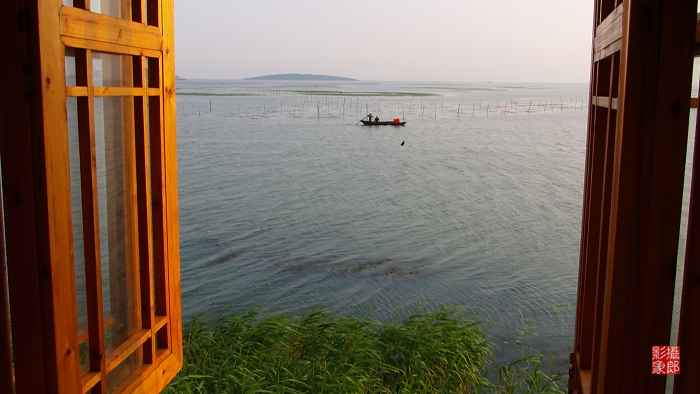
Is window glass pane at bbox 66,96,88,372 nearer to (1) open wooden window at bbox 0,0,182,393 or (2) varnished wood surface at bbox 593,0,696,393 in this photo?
(1) open wooden window at bbox 0,0,182,393

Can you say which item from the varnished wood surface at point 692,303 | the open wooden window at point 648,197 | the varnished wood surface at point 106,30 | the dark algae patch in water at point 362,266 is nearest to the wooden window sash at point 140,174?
the varnished wood surface at point 106,30

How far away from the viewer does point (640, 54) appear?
1892 mm

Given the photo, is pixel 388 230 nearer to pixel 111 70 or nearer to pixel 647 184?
pixel 111 70

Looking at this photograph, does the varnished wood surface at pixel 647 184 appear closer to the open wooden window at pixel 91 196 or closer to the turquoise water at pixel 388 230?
the open wooden window at pixel 91 196

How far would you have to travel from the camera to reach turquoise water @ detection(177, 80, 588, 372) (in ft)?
31.4

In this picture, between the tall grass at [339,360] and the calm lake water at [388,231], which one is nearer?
the tall grass at [339,360]

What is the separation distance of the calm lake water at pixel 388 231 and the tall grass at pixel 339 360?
1.49 metres

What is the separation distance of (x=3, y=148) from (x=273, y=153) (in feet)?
80.7

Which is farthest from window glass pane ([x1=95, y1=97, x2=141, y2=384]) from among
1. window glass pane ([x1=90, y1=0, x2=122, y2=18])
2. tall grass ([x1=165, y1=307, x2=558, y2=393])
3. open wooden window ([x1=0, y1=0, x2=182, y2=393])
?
tall grass ([x1=165, y1=307, x2=558, y2=393])

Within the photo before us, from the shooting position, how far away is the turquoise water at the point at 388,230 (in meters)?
9.59

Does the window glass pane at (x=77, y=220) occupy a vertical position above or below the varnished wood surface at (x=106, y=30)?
below

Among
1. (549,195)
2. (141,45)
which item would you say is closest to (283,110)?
(549,195)

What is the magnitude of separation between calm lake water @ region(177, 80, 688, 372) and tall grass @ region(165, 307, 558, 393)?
1.49m

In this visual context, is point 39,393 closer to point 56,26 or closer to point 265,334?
point 56,26
